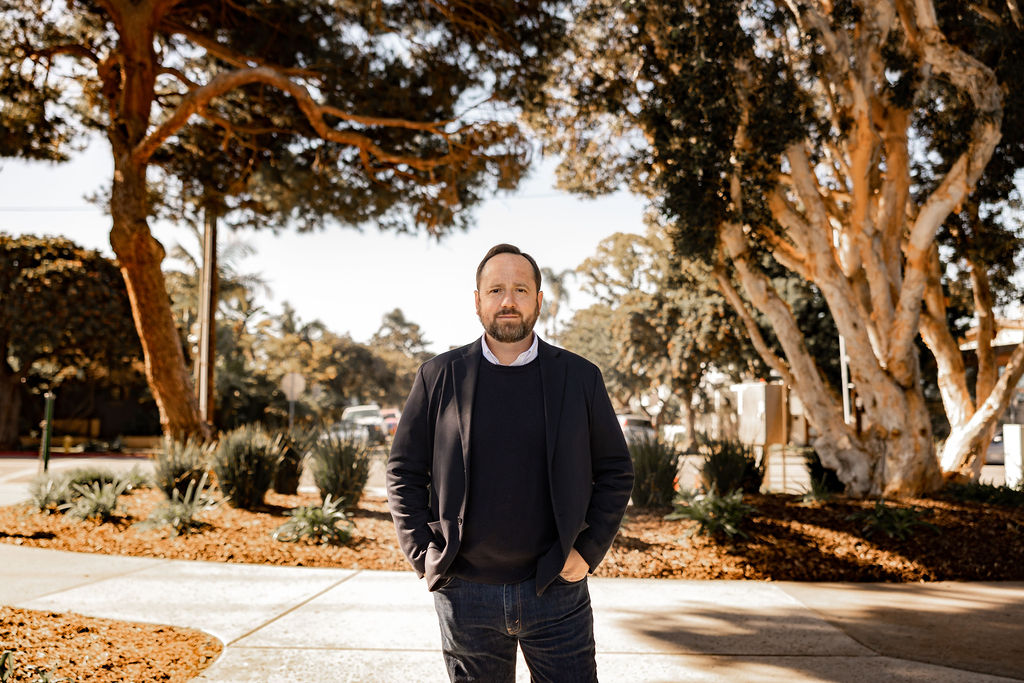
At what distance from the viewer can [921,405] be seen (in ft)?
30.6

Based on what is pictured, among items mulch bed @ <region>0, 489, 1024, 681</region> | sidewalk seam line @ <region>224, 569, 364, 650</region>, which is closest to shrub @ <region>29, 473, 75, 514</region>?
mulch bed @ <region>0, 489, 1024, 681</region>

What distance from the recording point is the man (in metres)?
2.44

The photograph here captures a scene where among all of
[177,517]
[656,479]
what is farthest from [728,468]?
[177,517]

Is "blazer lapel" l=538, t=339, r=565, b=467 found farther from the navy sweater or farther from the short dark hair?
the short dark hair

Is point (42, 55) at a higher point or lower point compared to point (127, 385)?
higher

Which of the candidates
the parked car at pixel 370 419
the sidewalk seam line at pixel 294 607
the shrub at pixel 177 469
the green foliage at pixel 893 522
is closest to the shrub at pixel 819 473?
the green foliage at pixel 893 522

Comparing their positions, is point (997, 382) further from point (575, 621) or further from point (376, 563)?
point (575, 621)

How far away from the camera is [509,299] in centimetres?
261

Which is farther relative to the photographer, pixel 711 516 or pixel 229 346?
pixel 229 346

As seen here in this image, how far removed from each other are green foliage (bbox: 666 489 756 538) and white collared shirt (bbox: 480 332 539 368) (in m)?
5.45

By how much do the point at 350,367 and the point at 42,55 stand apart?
147 ft

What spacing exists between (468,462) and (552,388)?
37cm

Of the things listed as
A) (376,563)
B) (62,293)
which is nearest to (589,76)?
(376,563)

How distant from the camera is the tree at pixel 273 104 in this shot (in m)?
11.0
